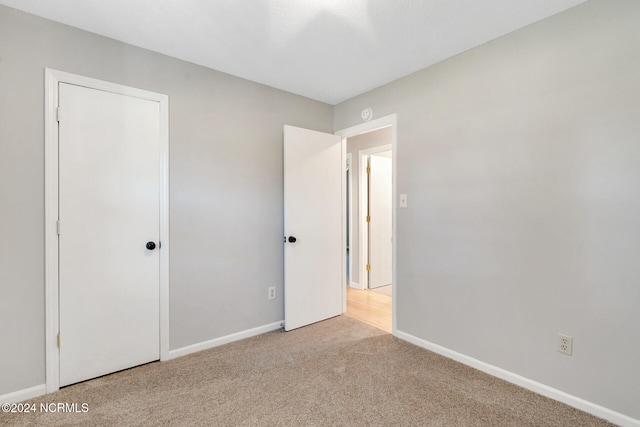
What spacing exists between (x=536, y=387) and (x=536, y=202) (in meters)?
1.20

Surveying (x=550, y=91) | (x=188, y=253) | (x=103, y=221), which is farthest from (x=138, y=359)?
(x=550, y=91)

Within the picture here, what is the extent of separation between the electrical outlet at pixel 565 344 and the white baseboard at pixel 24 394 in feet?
10.7

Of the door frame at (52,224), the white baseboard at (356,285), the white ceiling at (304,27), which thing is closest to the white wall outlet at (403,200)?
the white ceiling at (304,27)

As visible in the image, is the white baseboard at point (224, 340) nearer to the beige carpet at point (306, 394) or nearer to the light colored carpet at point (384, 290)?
the beige carpet at point (306, 394)

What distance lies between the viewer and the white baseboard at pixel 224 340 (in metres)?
2.36

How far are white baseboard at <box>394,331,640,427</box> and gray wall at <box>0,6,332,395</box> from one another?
1.53 m

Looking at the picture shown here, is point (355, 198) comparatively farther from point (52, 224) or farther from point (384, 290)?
point (52, 224)

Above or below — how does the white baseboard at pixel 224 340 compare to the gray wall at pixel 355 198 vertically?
below

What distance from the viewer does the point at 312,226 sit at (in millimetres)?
3041

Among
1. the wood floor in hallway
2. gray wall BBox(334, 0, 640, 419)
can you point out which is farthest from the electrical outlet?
the wood floor in hallway

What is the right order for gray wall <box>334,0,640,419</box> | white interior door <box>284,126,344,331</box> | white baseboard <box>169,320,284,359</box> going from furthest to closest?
white interior door <box>284,126,344,331</box>, white baseboard <box>169,320,284,359</box>, gray wall <box>334,0,640,419</box>

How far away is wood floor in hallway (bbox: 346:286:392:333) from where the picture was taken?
3113 mm

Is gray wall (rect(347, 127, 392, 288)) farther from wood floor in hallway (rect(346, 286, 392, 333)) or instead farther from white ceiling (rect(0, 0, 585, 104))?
white ceiling (rect(0, 0, 585, 104))

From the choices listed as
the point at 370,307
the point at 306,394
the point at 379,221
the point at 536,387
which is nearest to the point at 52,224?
the point at 306,394
